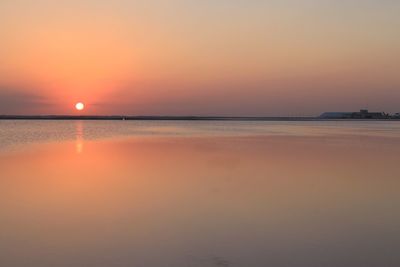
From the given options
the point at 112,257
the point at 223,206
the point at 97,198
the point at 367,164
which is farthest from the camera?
the point at 367,164

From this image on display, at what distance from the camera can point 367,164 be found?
14.0 metres

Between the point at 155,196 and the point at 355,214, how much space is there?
4017 millimetres

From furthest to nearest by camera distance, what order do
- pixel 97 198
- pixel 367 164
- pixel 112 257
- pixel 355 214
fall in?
1. pixel 367 164
2. pixel 97 198
3. pixel 355 214
4. pixel 112 257

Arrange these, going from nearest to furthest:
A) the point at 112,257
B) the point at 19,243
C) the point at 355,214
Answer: the point at 112,257 < the point at 19,243 < the point at 355,214

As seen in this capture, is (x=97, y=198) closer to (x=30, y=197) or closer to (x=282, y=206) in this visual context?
(x=30, y=197)

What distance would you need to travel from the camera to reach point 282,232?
562 centimetres

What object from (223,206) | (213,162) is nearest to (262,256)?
(223,206)

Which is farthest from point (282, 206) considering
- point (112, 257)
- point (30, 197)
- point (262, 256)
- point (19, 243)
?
point (30, 197)

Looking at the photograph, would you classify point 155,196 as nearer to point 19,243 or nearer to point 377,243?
point 19,243

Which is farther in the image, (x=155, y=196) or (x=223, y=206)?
(x=155, y=196)

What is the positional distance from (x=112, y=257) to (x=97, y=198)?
145 inches

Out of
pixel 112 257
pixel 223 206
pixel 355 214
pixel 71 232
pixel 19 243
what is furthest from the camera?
pixel 223 206

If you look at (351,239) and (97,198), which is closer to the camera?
(351,239)

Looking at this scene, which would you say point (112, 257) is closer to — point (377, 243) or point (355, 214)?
point (377, 243)
